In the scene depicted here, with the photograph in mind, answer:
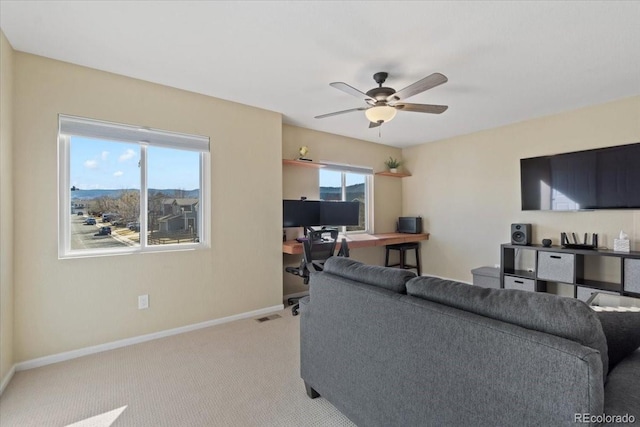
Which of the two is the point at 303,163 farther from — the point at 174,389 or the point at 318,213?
the point at 174,389

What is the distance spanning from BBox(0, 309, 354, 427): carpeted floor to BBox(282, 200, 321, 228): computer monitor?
5.32 ft

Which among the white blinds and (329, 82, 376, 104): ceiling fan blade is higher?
(329, 82, 376, 104): ceiling fan blade

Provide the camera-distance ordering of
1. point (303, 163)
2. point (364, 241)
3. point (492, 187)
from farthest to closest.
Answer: point (492, 187)
point (364, 241)
point (303, 163)

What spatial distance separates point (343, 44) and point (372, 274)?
1668 millimetres

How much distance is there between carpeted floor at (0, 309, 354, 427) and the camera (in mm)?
1698

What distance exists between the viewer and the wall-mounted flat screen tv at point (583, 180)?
10.2 feet

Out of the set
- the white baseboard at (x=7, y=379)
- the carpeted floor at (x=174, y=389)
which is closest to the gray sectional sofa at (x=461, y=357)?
the carpeted floor at (x=174, y=389)

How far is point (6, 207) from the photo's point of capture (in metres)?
2.06

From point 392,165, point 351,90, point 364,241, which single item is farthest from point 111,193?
point 392,165

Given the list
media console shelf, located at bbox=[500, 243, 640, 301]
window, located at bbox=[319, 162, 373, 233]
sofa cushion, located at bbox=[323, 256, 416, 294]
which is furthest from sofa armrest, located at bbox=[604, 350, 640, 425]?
window, located at bbox=[319, 162, 373, 233]

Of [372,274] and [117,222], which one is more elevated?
[117,222]

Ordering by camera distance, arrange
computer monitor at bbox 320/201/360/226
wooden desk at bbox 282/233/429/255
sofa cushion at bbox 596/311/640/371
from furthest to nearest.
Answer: computer monitor at bbox 320/201/360/226, wooden desk at bbox 282/233/429/255, sofa cushion at bbox 596/311/640/371

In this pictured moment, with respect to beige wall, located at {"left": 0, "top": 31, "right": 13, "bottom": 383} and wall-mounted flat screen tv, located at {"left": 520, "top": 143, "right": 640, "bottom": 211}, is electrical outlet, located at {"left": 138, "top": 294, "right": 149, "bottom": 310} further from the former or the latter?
wall-mounted flat screen tv, located at {"left": 520, "top": 143, "right": 640, "bottom": 211}

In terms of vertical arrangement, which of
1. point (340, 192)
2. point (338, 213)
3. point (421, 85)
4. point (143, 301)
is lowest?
point (143, 301)
